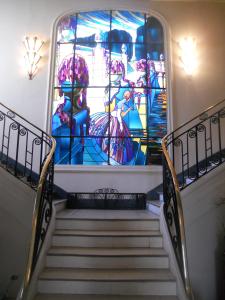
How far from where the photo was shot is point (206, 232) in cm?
376

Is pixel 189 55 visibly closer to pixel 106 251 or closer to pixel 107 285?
pixel 106 251

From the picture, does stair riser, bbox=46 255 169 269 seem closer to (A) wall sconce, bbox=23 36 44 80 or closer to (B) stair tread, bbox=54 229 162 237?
(B) stair tread, bbox=54 229 162 237

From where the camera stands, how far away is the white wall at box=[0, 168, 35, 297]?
3750 mm

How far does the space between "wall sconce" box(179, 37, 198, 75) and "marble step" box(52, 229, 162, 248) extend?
154 inches

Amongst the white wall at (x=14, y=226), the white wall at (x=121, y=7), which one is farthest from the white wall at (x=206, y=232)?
the white wall at (x=14, y=226)

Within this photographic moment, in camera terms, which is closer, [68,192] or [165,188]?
[165,188]

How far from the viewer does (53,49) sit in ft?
19.4

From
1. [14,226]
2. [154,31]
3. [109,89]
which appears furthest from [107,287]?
[154,31]

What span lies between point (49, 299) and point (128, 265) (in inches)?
36.9

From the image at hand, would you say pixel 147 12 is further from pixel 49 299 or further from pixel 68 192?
pixel 49 299

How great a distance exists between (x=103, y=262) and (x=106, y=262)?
4cm

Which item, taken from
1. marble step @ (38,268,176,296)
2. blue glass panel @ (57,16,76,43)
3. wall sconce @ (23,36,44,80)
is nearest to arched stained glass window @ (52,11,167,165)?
blue glass panel @ (57,16,76,43)

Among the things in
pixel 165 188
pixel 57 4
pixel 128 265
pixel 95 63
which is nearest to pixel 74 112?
pixel 95 63

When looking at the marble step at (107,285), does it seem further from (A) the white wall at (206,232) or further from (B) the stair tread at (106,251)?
(A) the white wall at (206,232)
